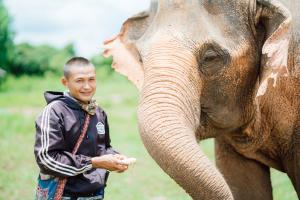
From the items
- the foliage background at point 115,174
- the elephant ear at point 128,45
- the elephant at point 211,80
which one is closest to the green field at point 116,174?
the foliage background at point 115,174

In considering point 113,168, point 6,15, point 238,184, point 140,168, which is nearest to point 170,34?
point 113,168

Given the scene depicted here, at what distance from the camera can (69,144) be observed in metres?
3.26

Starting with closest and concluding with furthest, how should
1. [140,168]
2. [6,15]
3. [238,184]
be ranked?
[238,184] → [140,168] → [6,15]

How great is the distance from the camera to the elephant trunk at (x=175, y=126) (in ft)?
9.51

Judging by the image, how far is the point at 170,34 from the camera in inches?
132

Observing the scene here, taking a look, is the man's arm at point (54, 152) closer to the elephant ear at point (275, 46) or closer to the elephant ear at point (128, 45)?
the elephant ear at point (128, 45)

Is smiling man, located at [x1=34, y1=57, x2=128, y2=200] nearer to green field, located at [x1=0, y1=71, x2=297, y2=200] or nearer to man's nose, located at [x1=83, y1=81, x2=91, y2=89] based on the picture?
man's nose, located at [x1=83, y1=81, x2=91, y2=89]

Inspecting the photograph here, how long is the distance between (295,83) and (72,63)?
149cm

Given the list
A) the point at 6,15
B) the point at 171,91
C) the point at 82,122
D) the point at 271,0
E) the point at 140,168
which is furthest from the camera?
the point at 6,15

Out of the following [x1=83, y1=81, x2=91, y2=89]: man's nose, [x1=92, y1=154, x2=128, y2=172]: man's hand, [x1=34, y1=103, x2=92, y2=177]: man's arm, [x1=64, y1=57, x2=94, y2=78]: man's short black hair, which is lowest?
[x1=92, y1=154, x2=128, y2=172]: man's hand

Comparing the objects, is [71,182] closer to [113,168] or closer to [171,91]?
[113,168]

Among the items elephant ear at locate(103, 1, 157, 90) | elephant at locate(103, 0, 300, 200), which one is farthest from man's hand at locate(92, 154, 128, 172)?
elephant ear at locate(103, 1, 157, 90)

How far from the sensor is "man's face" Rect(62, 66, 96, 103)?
10.8 ft

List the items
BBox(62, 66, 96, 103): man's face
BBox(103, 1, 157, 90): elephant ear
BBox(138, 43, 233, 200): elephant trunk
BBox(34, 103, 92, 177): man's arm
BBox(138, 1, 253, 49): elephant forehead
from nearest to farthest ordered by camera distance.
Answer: BBox(138, 43, 233, 200): elephant trunk, BBox(34, 103, 92, 177): man's arm, BBox(62, 66, 96, 103): man's face, BBox(138, 1, 253, 49): elephant forehead, BBox(103, 1, 157, 90): elephant ear
